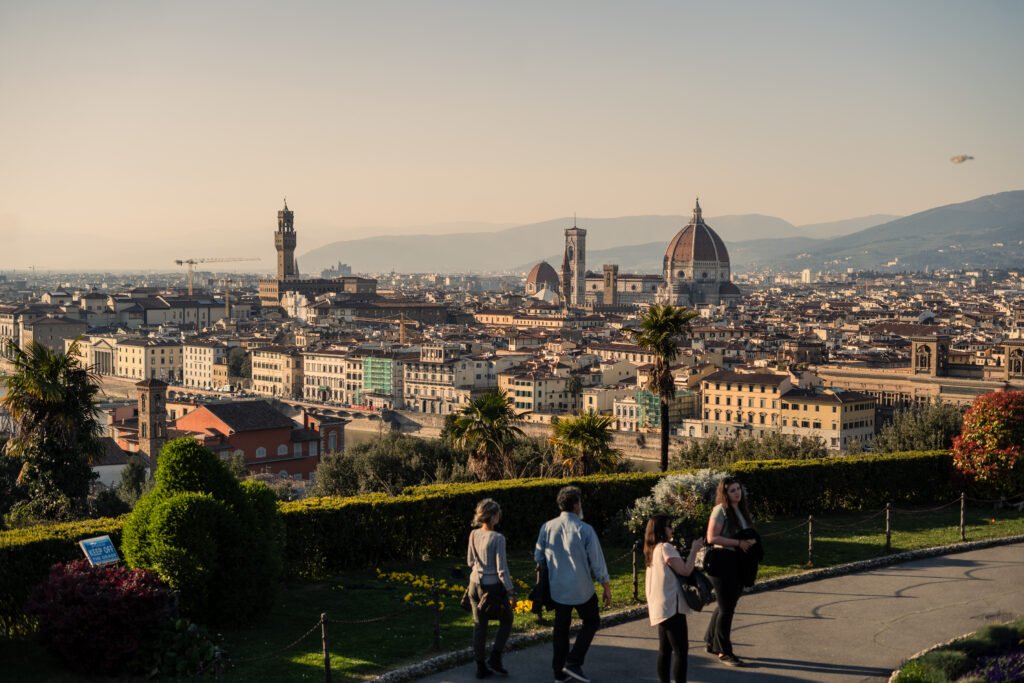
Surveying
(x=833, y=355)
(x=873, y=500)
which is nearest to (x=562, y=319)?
(x=833, y=355)

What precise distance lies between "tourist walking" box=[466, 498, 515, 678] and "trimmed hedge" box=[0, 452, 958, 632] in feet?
11.0

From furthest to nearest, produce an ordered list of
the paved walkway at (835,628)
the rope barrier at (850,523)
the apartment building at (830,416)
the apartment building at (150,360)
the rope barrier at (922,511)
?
the apartment building at (150,360), the apartment building at (830,416), the rope barrier at (922,511), the rope barrier at (850,523), the paved walkway at (835,628)

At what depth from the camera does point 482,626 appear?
8.00 meters

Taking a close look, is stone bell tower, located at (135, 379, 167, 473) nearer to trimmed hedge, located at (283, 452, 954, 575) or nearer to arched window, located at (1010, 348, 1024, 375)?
trimmed hedge, located at (283, 452, 954, 575)

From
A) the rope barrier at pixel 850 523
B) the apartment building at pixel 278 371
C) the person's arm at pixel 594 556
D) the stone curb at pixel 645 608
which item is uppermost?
the person's arm at pixel 594 556

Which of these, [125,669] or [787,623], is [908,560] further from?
[125,669]

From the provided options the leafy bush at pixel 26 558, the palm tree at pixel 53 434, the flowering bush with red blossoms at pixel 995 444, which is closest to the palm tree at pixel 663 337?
the flowering bush with red blossoms at pixel 995 444

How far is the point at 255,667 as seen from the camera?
8.34m

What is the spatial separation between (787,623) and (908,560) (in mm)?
2721

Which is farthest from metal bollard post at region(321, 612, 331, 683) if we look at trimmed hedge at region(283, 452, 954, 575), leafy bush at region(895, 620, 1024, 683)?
leafy bush at region(895, 620, 1024, 683)

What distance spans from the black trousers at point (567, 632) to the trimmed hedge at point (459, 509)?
3.87 meters

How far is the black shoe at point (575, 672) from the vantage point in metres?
7.86

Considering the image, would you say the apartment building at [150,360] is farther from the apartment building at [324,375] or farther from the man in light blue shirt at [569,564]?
the man in light blue shirt at [569,564]

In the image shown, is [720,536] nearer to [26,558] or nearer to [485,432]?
[26,558]
